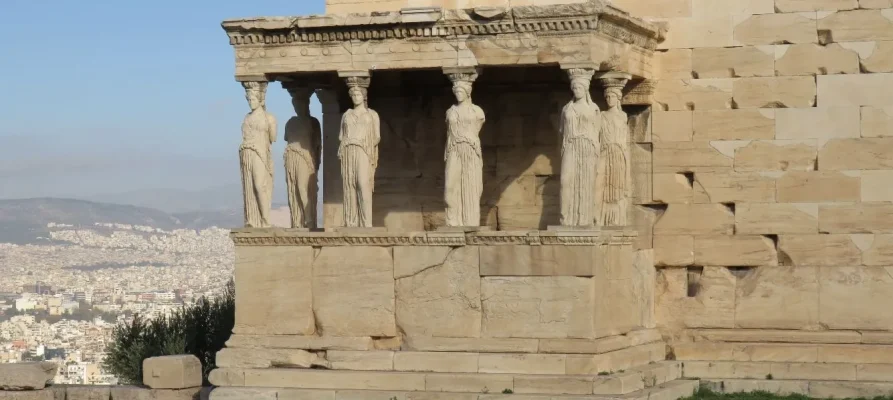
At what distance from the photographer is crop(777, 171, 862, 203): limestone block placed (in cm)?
2084

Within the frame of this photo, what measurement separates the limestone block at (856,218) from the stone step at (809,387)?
1.68 m

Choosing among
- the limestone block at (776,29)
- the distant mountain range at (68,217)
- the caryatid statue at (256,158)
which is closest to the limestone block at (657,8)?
the limestone block at (776,29)

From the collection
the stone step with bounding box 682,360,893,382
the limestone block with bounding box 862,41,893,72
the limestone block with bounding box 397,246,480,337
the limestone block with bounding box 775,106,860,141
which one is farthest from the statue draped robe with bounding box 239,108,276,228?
the limestone block with bounding box 862,41,893,72

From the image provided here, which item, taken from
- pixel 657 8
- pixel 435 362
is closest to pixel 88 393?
pixel 435 362

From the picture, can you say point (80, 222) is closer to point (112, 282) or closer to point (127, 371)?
point (112, 282)

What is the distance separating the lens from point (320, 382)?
66.6 feet

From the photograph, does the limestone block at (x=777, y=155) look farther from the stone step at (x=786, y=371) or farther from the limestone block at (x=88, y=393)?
the limestone block at (x=88, y=393)

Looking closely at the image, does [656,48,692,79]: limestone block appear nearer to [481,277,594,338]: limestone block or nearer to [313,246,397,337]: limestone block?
[481,277,594,338]: limestone block

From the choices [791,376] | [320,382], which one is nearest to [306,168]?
[320,382]

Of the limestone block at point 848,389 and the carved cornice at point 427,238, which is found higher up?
the carved cornice at point 427,238

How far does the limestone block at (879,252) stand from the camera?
817 inches

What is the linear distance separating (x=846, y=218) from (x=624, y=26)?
320 cm

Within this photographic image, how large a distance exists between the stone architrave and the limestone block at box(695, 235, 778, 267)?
0.95 m

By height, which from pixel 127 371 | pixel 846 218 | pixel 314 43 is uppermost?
pixel 314 43
